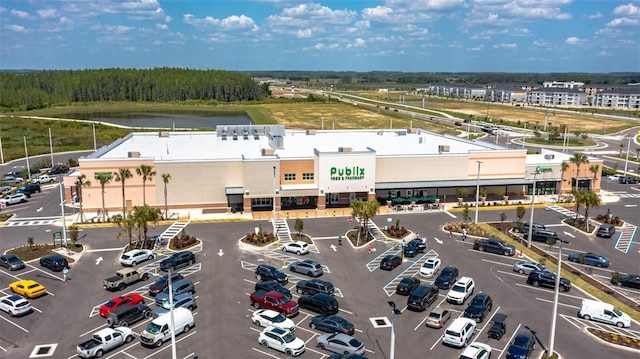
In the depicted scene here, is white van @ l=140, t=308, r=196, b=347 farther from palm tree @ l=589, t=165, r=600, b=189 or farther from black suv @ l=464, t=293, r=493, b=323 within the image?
palm tree @ l=589, t=165, r=600, b=189

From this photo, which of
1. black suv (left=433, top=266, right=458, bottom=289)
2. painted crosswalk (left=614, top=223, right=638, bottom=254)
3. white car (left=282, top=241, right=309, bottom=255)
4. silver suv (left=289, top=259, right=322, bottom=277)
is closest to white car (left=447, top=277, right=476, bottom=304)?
black suv (left=433, top=266, right=458, bottom=289)

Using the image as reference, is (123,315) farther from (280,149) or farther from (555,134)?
(555,134)

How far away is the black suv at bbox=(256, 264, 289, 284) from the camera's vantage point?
4234cm

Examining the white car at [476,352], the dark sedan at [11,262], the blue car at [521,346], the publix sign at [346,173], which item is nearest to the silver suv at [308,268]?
the white car at [476,352]

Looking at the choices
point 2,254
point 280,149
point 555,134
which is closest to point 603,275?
point 280,149

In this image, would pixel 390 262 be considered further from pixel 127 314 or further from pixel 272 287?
pixel 127 314

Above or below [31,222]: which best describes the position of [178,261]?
above

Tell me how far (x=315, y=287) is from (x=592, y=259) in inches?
1093

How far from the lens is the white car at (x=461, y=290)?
38.8m

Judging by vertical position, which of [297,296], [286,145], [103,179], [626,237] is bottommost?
[297,296]

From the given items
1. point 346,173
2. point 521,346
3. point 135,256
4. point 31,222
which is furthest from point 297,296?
point 31,222

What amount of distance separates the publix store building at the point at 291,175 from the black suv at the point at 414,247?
1692 centimetres

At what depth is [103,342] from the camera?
3100cm

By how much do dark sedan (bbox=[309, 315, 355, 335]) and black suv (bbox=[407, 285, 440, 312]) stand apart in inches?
228
